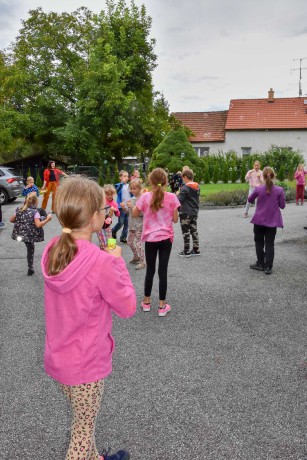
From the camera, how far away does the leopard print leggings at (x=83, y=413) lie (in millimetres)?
2211

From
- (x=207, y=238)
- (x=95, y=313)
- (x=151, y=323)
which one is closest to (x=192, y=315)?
(x=151, y=323)

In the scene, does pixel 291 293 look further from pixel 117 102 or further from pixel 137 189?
pixel 117 102

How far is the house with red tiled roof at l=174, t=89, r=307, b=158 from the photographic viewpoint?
4238 cm

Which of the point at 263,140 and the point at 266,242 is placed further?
the point at 263,140

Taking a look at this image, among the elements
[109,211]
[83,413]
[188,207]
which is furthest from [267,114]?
[83,413]

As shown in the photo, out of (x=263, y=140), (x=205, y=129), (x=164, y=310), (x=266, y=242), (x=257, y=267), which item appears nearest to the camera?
(x=164, y=310)

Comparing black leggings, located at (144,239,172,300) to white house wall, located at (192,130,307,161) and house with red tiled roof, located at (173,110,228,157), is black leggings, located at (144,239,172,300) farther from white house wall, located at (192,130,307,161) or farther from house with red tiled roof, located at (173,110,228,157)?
white house wall, located at (192,130,307,161)

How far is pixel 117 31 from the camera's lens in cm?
3400

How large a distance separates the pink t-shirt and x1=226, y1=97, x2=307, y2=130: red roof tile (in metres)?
39.1

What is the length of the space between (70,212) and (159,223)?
3.43 meters

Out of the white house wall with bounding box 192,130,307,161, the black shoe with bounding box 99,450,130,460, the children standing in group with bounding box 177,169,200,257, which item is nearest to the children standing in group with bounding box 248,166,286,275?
the children standing in group with bounding box 177,169,200,257

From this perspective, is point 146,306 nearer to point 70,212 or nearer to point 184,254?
point 184,254

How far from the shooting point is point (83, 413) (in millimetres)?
2234

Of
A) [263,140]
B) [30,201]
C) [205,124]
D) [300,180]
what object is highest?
[205,124]
